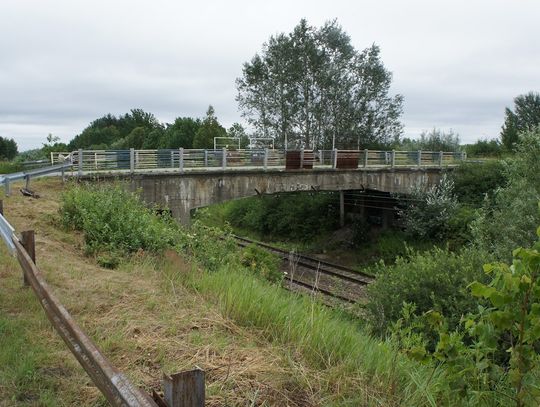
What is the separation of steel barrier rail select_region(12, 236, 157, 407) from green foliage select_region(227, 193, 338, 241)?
3189 cm

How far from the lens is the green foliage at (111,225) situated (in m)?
8.51

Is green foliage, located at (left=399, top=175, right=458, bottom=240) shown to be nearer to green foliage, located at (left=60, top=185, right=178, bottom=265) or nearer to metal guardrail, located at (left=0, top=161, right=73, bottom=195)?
metal guardrail, located at (left=0, top=161, right=73, bottom=195)

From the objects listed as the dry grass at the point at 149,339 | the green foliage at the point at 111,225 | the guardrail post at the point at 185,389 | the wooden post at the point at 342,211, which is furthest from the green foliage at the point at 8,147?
the guardrail post at the point at 185,389

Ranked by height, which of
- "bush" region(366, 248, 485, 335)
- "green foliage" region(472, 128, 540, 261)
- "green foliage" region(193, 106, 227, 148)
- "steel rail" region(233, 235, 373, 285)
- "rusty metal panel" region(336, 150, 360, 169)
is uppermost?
"green foliage" region(193, 106, 227, 148)

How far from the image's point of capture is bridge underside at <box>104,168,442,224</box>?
18.5 meters

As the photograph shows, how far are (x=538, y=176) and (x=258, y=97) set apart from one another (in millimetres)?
31726

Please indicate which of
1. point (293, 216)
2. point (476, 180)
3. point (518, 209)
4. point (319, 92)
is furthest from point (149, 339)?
point (319, 92)

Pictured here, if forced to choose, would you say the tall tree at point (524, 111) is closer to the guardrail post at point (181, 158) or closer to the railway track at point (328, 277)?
the railway track at point (328, 277)

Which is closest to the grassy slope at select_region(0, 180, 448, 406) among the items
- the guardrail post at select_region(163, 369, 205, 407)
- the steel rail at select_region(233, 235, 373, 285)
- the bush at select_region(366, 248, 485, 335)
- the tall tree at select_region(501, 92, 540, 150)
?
the guardrail post at select_region(163, 369, 205, 407)

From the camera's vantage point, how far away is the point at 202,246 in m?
9.71

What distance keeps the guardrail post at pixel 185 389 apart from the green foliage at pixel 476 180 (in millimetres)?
30134

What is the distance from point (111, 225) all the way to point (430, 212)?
23126 millimetres

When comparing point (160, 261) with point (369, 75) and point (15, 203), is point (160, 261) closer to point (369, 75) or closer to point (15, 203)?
point (15, 203)

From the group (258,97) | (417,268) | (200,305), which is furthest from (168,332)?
(258,97)
